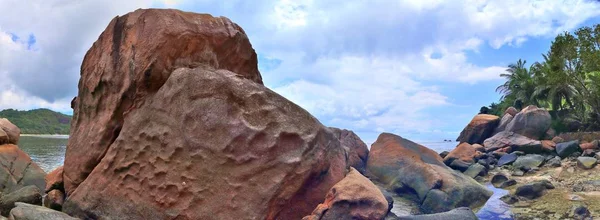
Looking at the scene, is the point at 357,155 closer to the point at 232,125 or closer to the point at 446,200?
the point at 446,200

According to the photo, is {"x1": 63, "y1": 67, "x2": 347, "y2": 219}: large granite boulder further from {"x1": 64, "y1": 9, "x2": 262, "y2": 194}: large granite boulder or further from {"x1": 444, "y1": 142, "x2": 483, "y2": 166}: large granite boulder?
{"x1": 444, "y1": 142, "x2": 483, "y2": 166}: large granite boulder

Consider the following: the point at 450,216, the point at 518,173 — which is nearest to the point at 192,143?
the point at 450,216

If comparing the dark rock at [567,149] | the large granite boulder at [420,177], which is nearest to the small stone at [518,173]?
the dark rock at [567,149]

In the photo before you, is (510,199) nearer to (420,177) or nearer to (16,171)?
(420,177)

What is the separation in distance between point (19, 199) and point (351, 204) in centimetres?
843

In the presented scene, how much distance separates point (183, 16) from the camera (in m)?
10.5

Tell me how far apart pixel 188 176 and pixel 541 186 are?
14.1 meters

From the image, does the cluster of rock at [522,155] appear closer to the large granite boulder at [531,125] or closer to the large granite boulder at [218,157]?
the large granite boulder at [531,125]

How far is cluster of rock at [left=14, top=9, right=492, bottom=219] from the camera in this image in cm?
896

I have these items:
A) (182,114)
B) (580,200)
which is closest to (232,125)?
(182,114)

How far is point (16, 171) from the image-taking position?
16.4 metres

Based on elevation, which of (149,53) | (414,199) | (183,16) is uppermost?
(183,16)

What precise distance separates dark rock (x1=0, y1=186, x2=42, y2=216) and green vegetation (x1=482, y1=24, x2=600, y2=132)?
119 ft

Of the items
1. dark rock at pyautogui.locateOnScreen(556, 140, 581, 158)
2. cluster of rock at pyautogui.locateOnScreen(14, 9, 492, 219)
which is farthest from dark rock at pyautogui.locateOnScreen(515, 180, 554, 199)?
dark rock at pyautogui.locateOnScreen(556, 140, 581, 158)
